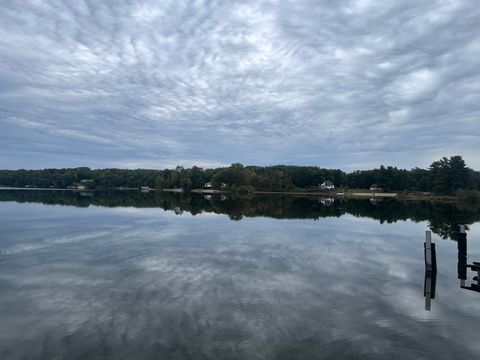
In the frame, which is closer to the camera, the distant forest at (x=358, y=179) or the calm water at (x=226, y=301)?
the calm water at (x=226, y=301)

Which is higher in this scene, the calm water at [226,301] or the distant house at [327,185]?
the distant house at [327,185]

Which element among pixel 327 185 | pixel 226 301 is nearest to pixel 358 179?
pixel 327 185

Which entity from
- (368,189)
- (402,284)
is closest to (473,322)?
(402,284)

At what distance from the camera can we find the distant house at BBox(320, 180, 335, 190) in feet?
615

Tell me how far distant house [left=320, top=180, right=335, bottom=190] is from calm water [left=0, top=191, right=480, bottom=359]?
158832mm

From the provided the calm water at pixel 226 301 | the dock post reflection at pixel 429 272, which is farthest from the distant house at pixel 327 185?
the dock post reflection at pixel 429 272

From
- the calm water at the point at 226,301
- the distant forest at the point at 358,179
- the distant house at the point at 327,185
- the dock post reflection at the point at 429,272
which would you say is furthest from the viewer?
the distant house at the point at 327,185

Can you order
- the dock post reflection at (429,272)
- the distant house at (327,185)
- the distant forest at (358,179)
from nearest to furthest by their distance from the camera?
the dock post reflection at (429,272), the distant forest at (358,179), the distant house at (327,185)

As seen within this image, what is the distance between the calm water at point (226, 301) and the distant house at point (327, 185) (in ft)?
521

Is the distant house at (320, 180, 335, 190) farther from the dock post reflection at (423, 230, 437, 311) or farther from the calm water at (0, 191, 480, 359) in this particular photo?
the dock post reflection at (423, 230, 437, 311)

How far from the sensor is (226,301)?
15539 mm

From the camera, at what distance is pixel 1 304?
14.7 metres

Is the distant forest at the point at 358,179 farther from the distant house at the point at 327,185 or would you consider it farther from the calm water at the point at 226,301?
the calm water at the point at 226,301

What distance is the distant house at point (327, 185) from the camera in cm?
18738
